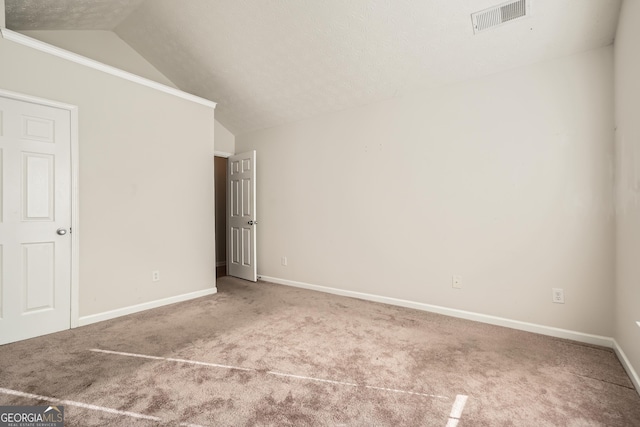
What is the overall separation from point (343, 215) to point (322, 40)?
202 cm

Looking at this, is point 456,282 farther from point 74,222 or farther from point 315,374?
point 74,222

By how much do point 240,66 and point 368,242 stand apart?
2684 millimetres

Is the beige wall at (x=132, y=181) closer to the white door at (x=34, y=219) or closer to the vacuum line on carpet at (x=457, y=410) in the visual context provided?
the white door at (x=34, y=219)

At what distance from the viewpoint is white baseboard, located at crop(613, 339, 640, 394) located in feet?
6.00

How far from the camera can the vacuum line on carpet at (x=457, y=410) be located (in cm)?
155

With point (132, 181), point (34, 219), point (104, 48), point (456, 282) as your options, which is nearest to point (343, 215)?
point (456, 282)

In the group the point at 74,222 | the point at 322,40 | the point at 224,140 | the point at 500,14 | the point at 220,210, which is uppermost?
the point at 322,40

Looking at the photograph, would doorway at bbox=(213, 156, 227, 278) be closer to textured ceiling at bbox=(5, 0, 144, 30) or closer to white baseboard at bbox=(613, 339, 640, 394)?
textured ceiling at bbox=(5, 0, 144, 30)

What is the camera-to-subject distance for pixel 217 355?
228cm

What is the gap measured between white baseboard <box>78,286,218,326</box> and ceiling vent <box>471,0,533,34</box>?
409 centimetres

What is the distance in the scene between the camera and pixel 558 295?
2.61 m

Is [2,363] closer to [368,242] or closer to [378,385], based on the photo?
[378,385]

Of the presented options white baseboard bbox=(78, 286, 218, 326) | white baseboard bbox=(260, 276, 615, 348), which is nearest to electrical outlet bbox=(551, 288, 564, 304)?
white baseboard bbox=(260, 276, 615, 348)

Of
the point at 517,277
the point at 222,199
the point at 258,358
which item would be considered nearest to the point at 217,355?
the point at 258,358
